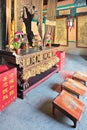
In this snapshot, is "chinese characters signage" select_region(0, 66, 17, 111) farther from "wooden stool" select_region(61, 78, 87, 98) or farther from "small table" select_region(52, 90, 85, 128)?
"wooden stool" select_region(61, 78, 87, 98)

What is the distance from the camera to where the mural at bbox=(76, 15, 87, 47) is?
612cm

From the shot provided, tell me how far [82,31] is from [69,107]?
5021 millimetres

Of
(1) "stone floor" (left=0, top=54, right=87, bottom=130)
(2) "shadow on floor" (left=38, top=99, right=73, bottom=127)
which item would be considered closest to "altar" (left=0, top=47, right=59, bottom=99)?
(1) "stone floor" (left=0, top=54, right=87, bottom=130)

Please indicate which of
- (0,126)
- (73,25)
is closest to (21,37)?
(0,126)

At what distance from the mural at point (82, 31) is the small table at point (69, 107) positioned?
182 inches

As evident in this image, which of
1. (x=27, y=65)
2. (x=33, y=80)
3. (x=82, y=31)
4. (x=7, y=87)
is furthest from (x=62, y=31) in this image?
(x=7, y=87)

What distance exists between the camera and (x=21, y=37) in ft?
9.12

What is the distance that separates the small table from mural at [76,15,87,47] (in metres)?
4.63

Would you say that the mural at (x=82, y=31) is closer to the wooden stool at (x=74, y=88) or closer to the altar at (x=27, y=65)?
the altar at (x=27, y=65)

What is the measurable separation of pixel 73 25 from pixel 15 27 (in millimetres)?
4201

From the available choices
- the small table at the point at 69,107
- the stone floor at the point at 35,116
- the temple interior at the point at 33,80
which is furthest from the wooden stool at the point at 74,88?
the small table at the point at 69,107

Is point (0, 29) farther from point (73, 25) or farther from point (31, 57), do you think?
point (73, 25)

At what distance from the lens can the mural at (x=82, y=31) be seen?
6.12 m

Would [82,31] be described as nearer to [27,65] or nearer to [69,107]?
[27,65]
